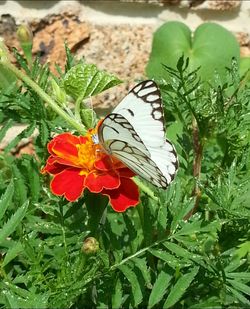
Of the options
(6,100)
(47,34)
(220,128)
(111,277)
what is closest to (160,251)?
(111,277)

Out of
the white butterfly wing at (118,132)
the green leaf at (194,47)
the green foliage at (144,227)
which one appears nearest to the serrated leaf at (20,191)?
the green foliage at (144,227)

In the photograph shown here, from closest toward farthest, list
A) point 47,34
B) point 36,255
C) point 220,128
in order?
point 36,255, point 220,128, point 47,34

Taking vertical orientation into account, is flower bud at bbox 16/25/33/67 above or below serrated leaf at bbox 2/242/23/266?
above

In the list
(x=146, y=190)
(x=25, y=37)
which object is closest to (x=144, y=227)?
(x=146, y=190)

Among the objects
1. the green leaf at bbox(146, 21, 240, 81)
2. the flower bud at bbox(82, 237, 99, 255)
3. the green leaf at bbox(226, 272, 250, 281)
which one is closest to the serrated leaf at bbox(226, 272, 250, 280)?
the green leaf at bbox(226, 272, 250, 281)

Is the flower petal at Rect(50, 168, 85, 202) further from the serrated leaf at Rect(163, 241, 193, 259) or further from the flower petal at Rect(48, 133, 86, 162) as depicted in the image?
the serrated leaf at Rect(163, 241, 193, 259)

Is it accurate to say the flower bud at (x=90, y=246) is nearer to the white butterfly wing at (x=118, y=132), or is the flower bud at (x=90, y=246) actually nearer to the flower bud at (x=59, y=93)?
the white butterfly wing at (x=118, y=132)

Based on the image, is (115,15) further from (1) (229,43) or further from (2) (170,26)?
(1) (229,43)

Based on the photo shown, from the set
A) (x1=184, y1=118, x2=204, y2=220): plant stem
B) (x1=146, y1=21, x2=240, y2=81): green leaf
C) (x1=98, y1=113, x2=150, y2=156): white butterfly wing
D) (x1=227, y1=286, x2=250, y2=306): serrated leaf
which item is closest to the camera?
(x1=98, y1=113, x2=150, y2=156): white butterfly wing
